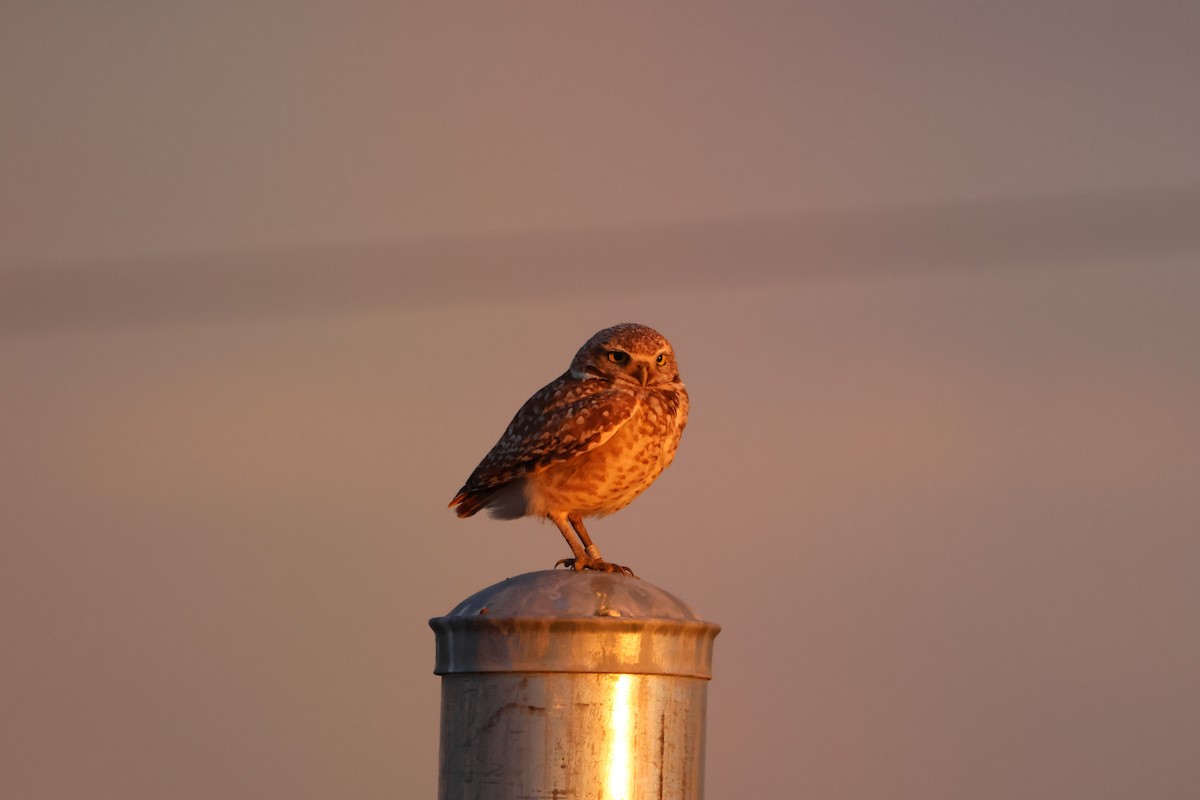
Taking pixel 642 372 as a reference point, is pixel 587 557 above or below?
below

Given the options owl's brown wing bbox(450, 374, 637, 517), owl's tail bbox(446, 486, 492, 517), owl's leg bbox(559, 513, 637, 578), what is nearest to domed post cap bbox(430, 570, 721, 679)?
owl's leg bbox(559, 513, 637, 578)

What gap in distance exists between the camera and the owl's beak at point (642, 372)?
7.15 meters

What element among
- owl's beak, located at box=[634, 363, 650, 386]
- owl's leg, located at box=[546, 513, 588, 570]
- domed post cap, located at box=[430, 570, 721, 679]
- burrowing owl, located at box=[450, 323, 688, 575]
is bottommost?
domed post cap, located at box=[430, 570, 721, 679]

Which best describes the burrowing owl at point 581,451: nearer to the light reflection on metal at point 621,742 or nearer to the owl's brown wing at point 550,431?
the owl's brown wing at point 550,431

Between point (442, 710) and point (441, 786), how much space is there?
0.71 ft

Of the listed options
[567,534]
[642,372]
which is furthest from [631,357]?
[567,534]

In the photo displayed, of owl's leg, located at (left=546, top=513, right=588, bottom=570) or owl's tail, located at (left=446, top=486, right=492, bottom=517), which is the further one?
owl's tail, located at (left=446, top=486, right=492, bottom=517)

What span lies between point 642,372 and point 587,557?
1.36m

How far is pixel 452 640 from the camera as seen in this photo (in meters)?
4.14

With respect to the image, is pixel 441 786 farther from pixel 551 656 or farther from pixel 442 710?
pixel 551 656

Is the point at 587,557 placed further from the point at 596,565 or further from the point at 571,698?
the point at 571,698

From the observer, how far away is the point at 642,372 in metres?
7.16

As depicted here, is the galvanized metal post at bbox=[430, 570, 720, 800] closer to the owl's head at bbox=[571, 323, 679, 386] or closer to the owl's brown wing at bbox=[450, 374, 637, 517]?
the owl's brown wing at bbox=[450, 374, 637, 517]

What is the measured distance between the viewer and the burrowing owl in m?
6.60
